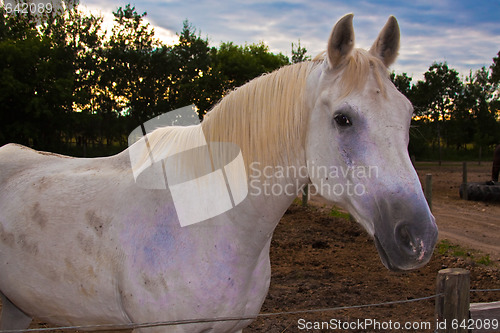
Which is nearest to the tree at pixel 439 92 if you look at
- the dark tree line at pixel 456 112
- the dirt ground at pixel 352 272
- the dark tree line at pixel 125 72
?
the dark tree line at pixel 456 112

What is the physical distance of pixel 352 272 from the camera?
5156 millimetres

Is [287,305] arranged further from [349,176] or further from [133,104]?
[133,104]

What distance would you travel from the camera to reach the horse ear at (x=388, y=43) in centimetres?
157

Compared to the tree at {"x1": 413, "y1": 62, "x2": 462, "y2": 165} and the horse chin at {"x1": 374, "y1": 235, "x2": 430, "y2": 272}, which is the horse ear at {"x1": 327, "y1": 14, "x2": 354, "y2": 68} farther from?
the tree at {"x1": 413, "y1": 62, "x2": 462, "y2": 165}

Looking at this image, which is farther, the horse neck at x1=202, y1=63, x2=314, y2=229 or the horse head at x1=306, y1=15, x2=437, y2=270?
the horse neck at x1=202, y1=63, x2=314, y2=229

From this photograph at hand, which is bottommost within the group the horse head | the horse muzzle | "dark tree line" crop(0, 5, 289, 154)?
the horse muzzle

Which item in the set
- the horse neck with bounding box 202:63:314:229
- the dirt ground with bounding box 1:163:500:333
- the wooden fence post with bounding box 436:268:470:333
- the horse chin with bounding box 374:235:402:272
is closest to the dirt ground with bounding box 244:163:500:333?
the dirt ground with bounding box 1:163:500:333

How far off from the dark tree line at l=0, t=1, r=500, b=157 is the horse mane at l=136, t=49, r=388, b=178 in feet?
31.3

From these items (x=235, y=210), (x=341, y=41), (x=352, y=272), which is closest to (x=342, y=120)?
(x=341, y=41)

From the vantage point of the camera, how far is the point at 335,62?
1.46 meters

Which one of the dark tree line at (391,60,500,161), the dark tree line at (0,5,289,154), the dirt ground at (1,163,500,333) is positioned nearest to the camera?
the dirt ground at (1,163,500,333)

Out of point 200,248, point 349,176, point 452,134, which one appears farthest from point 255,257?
point 452,134

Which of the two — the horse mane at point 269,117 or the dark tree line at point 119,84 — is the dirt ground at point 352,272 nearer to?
the horse mane at point 269,117

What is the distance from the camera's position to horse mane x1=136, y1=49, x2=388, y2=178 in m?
1.55
